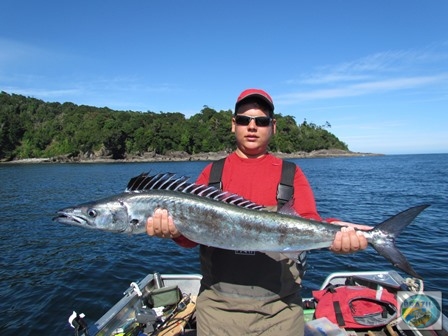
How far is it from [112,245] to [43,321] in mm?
8542

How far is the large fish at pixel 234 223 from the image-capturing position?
412 cm

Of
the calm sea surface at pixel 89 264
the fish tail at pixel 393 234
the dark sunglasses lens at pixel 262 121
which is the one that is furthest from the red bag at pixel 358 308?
the dark sunglasses lens at pixel 262 121

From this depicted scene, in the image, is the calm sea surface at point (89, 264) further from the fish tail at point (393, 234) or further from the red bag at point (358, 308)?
the fish tail at point (393, 234)

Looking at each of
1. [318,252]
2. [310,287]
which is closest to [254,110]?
[310,287]

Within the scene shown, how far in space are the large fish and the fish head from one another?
0.01 metres

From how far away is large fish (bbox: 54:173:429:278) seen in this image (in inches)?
162

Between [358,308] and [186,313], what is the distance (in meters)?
3.96

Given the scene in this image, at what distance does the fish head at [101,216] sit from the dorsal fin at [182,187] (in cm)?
29

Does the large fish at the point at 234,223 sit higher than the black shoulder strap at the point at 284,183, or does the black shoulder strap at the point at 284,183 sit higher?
the black shoulder strap at the point at 284,183

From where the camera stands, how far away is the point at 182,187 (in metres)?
4.37

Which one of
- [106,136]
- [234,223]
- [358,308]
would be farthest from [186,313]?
[106,136]

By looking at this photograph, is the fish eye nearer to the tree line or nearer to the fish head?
the fish head

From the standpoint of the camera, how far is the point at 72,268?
15.9 metres

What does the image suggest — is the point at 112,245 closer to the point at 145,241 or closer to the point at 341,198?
the point at 145,241
